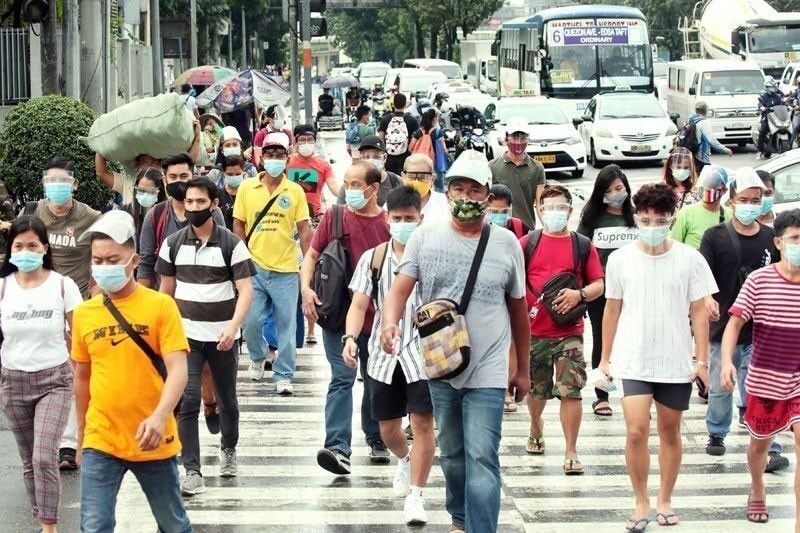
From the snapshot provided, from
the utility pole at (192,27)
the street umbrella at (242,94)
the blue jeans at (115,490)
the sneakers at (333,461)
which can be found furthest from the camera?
the utility pole at (192,27)

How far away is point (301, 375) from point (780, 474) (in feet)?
14.9

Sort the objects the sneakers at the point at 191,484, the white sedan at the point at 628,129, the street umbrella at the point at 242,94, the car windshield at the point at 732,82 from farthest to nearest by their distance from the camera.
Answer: the car windshield at the point at 732,82
the white sedan at the point at 628,129
the street umbrella at the point at 242,94
the sneakers at the point at 191,484

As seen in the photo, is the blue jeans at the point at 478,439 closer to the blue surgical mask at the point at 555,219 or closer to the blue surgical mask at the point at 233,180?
the blue surgical mask at the point at 555,219

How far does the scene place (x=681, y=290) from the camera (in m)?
8.16

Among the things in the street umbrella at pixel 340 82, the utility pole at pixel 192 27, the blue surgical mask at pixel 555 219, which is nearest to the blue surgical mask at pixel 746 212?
the blue surgical mask at pixel 555 219

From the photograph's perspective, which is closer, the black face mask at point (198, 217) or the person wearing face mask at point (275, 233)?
the black face mask at point (198, 217)

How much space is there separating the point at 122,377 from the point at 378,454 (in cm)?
359

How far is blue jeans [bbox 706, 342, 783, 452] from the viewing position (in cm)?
999

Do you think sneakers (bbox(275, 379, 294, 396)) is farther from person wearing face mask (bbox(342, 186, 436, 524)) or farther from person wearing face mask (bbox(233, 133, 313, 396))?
person wearing face mask (bbox(342, 186, 436, 524))

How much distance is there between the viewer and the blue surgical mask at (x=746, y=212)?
959 centimetres

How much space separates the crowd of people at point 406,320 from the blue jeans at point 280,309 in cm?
2

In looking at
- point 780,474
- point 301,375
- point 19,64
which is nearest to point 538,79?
point 19,64

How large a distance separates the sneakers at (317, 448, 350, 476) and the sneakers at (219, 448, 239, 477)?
1.71 ft

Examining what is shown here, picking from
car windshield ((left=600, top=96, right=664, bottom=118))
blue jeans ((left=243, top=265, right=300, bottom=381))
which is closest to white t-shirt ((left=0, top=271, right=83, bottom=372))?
blue jeans ((left=243, top=265, right=300, bottom=381))
